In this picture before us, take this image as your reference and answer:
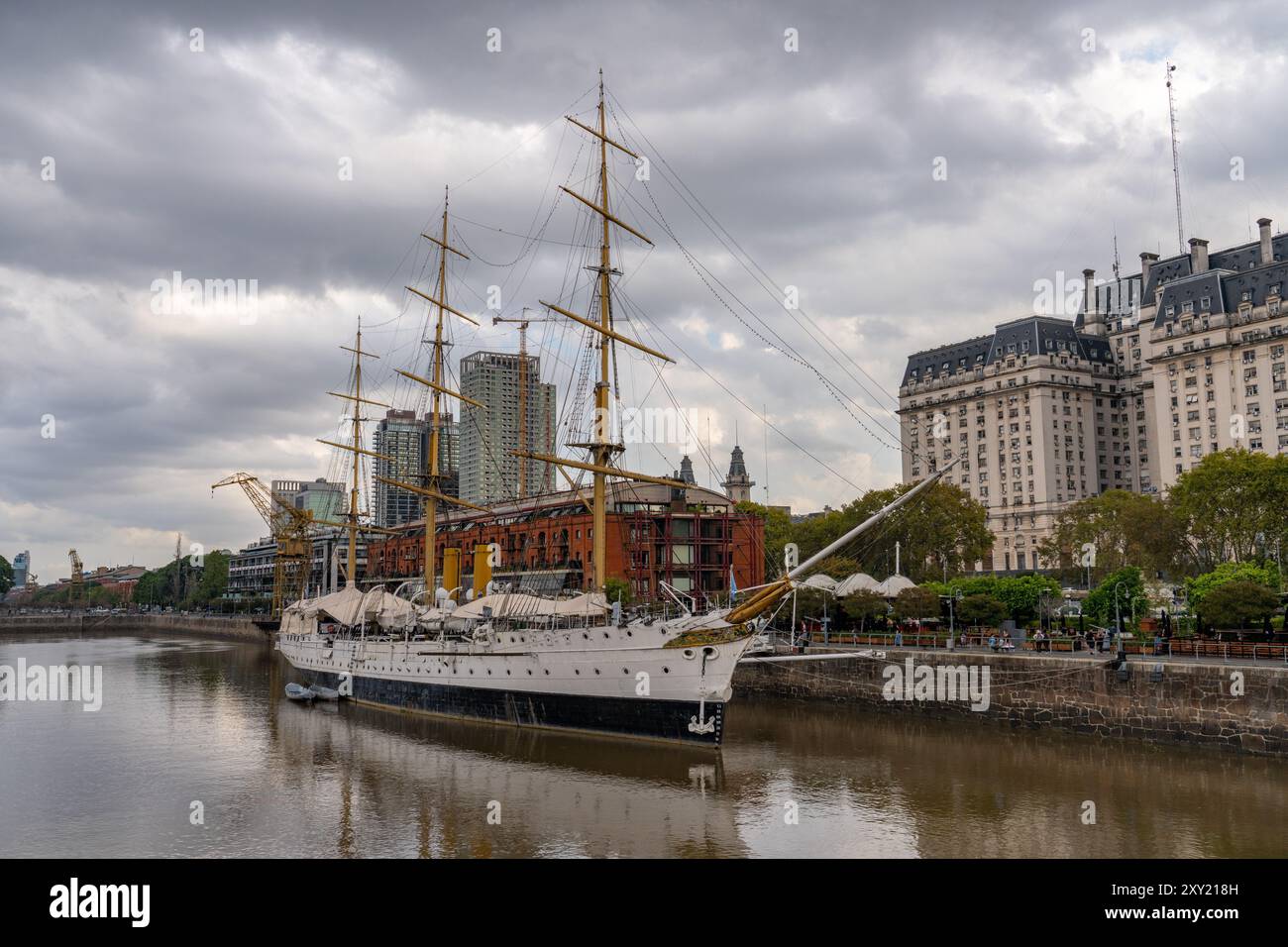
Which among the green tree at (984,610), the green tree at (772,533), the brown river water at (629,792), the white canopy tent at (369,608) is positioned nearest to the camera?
the brown river water at (629,792)

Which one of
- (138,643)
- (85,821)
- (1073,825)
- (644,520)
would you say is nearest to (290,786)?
(85,821)

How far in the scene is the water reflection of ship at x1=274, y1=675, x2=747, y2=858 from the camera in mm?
26188

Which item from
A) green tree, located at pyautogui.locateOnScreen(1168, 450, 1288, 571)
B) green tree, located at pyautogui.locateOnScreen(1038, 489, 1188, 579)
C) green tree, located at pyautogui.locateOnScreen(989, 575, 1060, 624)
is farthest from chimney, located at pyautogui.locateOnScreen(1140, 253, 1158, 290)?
green tree, located at pyautogui.locateOnScreen(989, 575, 1060, 624)

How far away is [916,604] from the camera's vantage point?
189 ft

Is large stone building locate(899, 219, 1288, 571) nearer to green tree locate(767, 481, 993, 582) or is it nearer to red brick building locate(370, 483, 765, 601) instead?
green tree locate(767, 481, 993, 582)

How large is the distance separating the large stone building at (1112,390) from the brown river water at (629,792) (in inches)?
3388

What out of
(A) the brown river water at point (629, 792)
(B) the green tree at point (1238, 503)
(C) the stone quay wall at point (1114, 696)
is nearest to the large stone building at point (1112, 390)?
(B) the green tree at point (1238, 503)

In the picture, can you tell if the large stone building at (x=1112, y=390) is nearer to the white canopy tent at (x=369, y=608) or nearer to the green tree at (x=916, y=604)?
the green tree at (x=916, y=604)

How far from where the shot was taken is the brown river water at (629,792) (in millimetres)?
25828

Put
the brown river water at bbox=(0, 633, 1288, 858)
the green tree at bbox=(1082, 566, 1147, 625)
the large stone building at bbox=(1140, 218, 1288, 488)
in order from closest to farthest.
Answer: the brown river water at bbox=(0, 633, 1288, 858), the green tree at bbox=(1082, 566, 1147, 625), the large stone building at bbox=(1140, 218, 1288, 488)

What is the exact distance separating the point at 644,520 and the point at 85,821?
59958mm

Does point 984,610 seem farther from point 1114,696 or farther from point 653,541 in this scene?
point 653,541

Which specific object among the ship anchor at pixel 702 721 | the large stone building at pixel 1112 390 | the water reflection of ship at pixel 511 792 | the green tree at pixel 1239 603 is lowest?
the water reflection of ship at pixel 511 792

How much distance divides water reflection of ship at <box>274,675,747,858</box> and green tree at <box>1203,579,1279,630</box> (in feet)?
75.7
